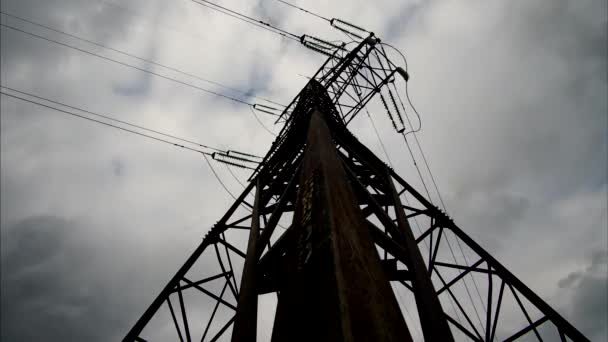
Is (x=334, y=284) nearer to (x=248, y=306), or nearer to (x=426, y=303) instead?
(x=248, y=306)

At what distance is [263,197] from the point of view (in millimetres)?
5469

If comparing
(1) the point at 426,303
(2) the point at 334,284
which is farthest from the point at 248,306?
(2) the point at 334,284

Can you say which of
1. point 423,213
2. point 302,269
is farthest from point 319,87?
point 302,269

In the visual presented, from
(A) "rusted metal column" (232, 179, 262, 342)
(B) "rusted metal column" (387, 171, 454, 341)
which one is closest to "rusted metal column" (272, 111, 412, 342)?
(A) "rusted metal column" (232, 179, 262, 342)

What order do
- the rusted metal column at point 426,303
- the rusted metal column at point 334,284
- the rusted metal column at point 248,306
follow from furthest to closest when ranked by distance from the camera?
the rusted metal column at point 426,303 → the rusted metal column at point 248,306 → the rusted metal column at point 334,284

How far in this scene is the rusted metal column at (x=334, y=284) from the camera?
118cm

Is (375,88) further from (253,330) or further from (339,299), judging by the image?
(339,299)

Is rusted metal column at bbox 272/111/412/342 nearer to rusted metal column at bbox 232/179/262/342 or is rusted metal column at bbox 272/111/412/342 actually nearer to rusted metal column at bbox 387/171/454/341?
rusted metal column at bbox 232/179/262/342

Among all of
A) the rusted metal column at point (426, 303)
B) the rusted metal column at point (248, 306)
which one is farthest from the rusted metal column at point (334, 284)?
the rusted metal column at point (426, 303)

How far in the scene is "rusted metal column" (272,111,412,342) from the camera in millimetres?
1182

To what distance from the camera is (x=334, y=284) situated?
1274 mm

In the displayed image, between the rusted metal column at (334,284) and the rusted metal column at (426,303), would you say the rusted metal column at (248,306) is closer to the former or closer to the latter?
the rusted metal column at (334,284)

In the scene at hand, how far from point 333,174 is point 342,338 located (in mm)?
1351

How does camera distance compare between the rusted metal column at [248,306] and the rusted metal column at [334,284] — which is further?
the rusted metal column at [248,306]
